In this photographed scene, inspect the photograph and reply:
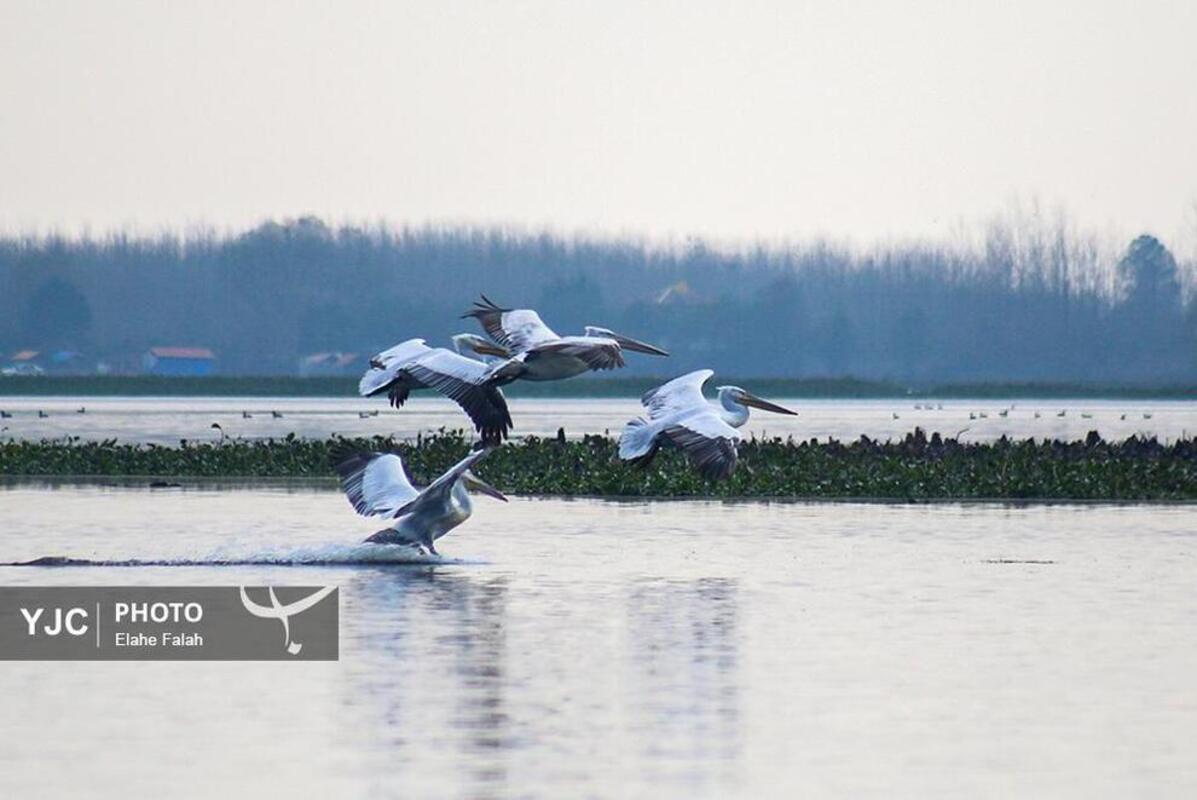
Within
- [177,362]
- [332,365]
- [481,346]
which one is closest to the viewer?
[481,346]

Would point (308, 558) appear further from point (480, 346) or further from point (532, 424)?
Answer: point (532, 424)

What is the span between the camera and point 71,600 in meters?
16.4

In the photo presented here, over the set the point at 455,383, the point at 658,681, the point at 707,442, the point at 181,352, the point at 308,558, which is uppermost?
the point at 181,352

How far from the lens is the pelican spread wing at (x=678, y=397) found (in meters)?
18.3

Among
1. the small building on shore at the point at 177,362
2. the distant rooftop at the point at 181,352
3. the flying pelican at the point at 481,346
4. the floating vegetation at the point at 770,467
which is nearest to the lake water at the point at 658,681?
the flying pelican at the point at 481,346

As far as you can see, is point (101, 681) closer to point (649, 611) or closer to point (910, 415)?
point (649, 611)

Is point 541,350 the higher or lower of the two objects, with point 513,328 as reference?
lower

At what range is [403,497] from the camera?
18.7 metres

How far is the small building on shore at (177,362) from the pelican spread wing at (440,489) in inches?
4307

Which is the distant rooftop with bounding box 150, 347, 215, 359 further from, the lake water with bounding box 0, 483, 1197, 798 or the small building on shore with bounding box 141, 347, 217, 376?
the lake water with bounding box 0, 483, 1197, 798

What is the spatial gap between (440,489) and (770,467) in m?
11.2

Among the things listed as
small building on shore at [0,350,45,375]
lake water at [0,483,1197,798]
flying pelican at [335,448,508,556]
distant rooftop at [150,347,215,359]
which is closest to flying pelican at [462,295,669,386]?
flying pelican at [335,448,508,556]

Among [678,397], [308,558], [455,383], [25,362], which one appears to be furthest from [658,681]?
[25,362]

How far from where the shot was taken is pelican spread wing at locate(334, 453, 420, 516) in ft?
61.3
